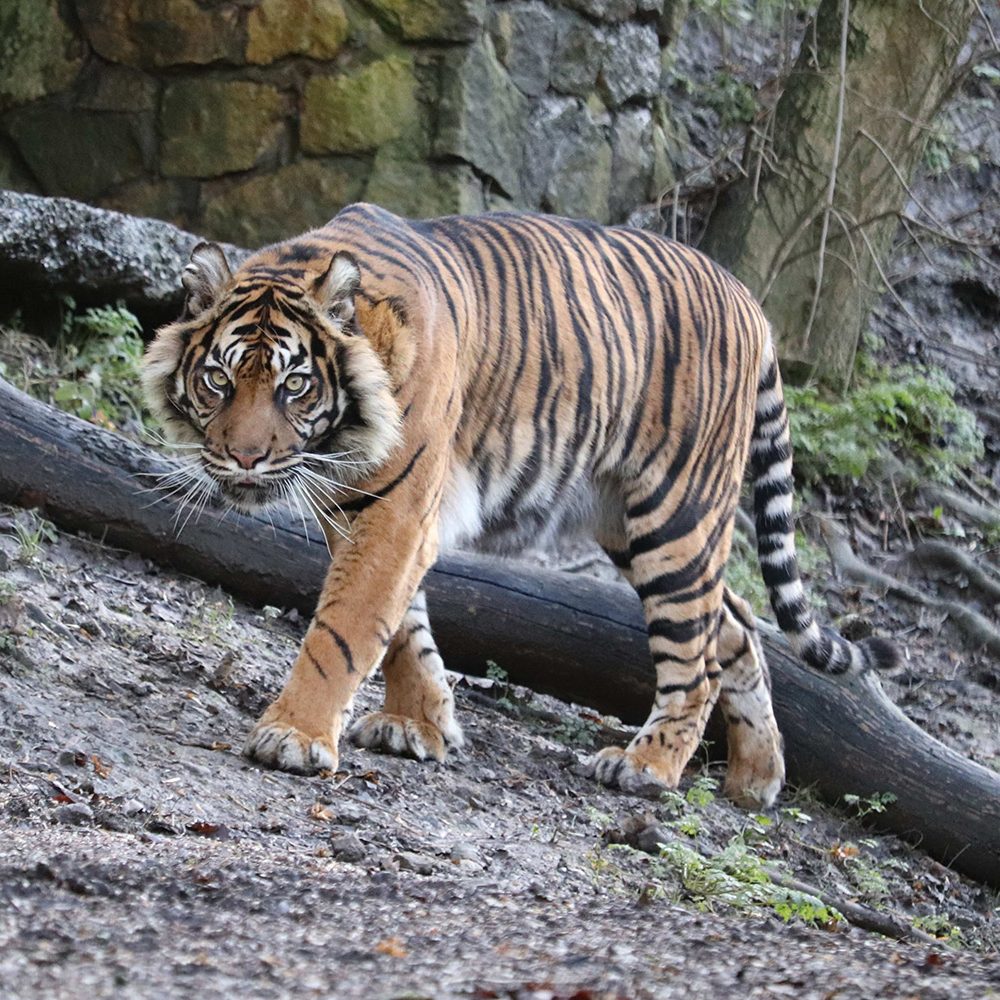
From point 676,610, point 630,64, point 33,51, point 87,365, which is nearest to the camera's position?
point 676,610

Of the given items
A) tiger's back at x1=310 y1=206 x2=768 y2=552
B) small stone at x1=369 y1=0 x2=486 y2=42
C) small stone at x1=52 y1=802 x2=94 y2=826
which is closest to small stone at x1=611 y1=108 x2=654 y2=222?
small stone at x1=369 y1=0 x2=486 y2=42

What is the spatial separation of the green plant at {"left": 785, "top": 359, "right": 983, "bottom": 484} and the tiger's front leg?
5472 millimetres

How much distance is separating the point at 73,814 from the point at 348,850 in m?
0.65

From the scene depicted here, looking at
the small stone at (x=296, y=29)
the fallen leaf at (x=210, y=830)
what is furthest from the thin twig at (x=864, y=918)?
the small stone at (x=296, y=29)

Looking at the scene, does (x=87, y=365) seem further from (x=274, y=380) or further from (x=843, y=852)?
(x=843, y=852)

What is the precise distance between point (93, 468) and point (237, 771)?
1790mm

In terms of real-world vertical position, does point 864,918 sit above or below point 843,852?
above

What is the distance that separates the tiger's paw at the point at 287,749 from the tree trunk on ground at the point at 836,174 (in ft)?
19.5

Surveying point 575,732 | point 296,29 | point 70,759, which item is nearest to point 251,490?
point 70,759

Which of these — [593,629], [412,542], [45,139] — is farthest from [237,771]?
[45,139]

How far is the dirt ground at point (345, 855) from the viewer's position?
8.12 ft

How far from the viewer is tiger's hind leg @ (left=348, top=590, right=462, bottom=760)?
16.7ft

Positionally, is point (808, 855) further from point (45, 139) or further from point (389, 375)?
point (45, 139)

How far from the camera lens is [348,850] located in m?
3.65
